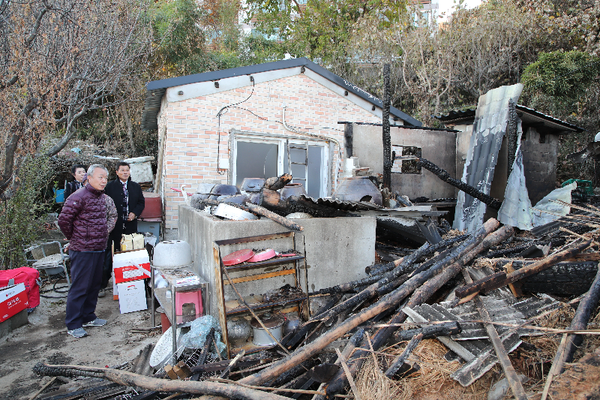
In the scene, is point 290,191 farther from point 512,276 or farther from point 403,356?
point 512,276

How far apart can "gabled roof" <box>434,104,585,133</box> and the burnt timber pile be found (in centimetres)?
496

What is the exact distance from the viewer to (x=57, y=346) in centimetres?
443

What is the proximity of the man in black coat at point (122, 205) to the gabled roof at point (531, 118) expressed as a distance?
7562 millimetres

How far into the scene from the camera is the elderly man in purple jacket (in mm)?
4711

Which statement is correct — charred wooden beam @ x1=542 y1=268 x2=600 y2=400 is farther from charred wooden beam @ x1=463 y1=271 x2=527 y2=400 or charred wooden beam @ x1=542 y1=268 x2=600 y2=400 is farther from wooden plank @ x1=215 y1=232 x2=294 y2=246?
wooden plank @ x1=215 y1=232 x2=294 y2=246

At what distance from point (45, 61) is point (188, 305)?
17.5ft

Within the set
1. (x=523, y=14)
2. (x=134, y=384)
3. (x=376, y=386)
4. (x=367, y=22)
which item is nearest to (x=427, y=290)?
(x=376, y=386)

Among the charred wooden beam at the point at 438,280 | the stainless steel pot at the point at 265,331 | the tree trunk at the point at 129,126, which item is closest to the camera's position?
the charred wooden beam at the point at 438,280

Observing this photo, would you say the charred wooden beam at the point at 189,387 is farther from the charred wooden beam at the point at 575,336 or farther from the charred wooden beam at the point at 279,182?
the charred wooden beam at the point at 279,182

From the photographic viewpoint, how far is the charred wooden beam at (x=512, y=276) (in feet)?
10.9

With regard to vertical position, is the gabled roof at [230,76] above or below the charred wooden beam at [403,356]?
above

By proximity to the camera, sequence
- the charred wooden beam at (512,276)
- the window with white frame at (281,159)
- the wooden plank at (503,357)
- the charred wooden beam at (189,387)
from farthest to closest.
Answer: the window with white frame at (281,159) < the charred wooden beam at (512,276) < the charred wooden beam at (189,387) < the wooden plank at (503,357)

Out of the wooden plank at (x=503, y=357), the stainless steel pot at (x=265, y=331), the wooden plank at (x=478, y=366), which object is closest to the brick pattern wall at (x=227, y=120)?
the stainless steel pot at (x=265, y=331)

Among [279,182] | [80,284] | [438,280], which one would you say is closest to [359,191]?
[279,182]
